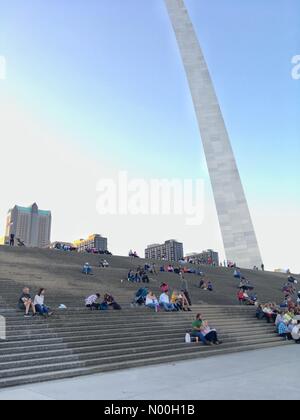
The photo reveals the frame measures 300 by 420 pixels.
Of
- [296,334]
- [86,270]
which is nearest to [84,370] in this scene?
[296,334]

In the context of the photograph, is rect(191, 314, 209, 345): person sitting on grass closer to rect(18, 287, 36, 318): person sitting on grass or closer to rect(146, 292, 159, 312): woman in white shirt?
rect(146, 292, 159, 312): woman in white shirt

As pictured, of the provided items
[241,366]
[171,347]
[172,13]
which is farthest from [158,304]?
[172,13]

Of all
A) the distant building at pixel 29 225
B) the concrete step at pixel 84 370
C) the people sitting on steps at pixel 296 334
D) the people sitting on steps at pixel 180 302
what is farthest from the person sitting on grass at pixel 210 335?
the distant building at pixel 29 225

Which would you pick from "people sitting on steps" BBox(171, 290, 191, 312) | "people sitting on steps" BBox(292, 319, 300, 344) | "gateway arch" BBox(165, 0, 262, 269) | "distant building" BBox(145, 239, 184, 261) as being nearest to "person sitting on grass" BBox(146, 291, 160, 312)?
"people sitting on steps" BBox(171, 290, 191, 312)

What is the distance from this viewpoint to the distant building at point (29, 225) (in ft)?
356

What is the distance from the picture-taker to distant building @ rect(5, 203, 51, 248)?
356ft

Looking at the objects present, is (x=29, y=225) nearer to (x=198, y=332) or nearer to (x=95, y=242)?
(x=95, y=242)

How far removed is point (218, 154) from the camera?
35.8 metres

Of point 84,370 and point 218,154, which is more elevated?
point 218,154

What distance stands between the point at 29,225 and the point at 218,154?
8474 centimetres

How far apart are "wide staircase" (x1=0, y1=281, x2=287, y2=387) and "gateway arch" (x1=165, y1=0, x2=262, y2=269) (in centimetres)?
1979
